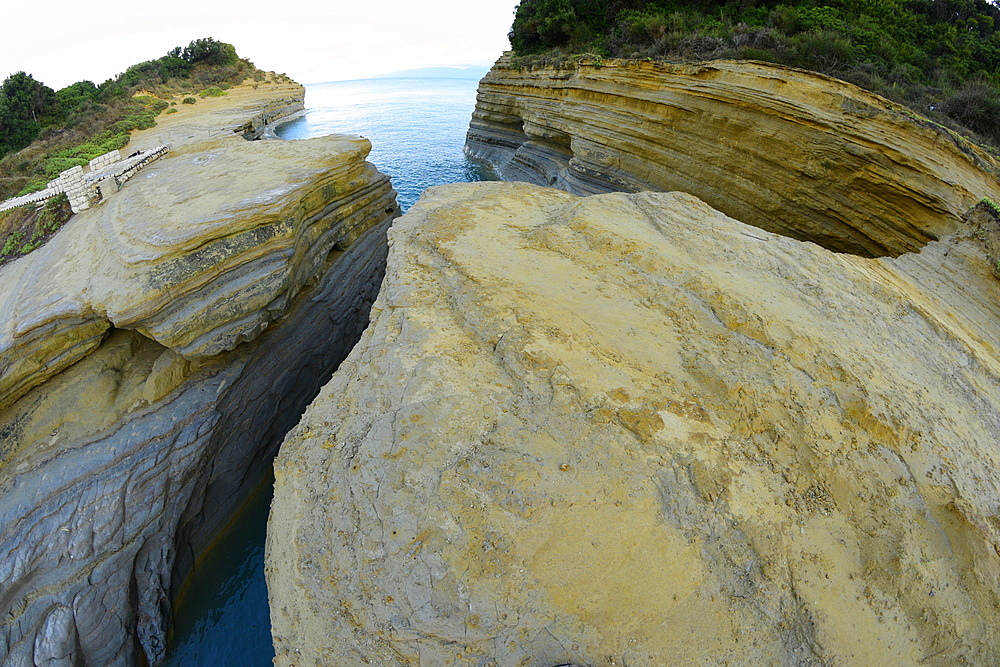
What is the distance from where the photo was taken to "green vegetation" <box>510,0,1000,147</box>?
390 inches

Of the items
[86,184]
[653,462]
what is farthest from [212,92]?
[653,462]

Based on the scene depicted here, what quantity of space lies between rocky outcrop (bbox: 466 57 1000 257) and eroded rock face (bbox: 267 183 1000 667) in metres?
3.63

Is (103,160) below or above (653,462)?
above

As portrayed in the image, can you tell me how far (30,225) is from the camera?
30.8ft

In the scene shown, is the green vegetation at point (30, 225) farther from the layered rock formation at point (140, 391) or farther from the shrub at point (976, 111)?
the shrub at point (976, 111)

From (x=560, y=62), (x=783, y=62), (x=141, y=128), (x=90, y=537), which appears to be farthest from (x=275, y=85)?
(x=90, y=537)

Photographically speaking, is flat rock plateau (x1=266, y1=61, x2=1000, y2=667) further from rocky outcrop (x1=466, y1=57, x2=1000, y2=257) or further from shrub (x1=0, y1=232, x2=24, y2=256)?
shrub (x1=0, y1=232, x2=24, y2=256)

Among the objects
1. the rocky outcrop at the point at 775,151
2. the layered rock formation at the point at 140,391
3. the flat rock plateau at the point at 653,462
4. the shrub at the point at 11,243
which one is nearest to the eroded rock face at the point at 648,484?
the flat rock plateau at the point at 653,462

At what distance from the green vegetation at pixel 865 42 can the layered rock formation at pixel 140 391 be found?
11.4 m

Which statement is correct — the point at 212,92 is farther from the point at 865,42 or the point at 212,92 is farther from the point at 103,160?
the point at 865,42

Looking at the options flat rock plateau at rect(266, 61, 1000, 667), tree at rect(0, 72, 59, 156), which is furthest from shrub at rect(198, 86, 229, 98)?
flat rock plateau at rect(266, 61, 1000, 667)

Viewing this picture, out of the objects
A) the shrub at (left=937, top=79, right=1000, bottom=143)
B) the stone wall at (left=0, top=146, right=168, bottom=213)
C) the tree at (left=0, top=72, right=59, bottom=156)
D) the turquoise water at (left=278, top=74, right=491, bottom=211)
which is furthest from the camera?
the tree at (left=0, top=72, right=59, bottom=156)

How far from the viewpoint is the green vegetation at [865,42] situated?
9.90 m

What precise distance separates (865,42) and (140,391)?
17257mm
